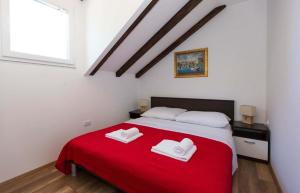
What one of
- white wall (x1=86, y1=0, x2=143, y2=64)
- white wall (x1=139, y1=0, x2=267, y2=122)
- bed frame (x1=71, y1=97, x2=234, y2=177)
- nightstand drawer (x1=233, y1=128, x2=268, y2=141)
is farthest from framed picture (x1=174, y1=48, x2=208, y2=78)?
white wall (x1=86, y1=0, x2=143, y2=64)

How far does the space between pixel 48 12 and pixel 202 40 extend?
2.76 m

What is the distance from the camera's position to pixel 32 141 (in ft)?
7.05

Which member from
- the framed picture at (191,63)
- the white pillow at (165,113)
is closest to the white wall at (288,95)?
the framed picture at (191,63)

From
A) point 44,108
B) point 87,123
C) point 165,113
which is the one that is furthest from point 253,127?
point 44,108

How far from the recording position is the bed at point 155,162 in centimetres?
117

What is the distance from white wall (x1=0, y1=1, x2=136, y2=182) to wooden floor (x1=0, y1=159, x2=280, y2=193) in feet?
0.63

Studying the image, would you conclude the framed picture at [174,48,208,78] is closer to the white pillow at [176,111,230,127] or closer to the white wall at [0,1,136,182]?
the white pillow at [176,111,230,127]

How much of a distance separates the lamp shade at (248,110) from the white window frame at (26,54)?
9.91 ft

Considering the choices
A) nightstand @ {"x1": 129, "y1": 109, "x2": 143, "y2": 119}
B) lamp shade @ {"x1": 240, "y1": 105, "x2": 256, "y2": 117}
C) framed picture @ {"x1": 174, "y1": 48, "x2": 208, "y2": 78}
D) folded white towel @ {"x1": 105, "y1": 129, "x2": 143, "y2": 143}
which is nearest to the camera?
folded white towel @ {"x1": 105, "y1": 129, "x2": 143, "y2": 143}

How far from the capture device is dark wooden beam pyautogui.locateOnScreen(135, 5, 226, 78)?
2.87 m

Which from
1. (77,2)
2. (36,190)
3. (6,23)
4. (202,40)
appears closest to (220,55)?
(202,40)

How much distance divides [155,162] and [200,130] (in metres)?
1.21

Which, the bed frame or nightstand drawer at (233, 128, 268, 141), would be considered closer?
nightstand drawer at (233, 128, 268, 141)

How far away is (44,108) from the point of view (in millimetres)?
2260
